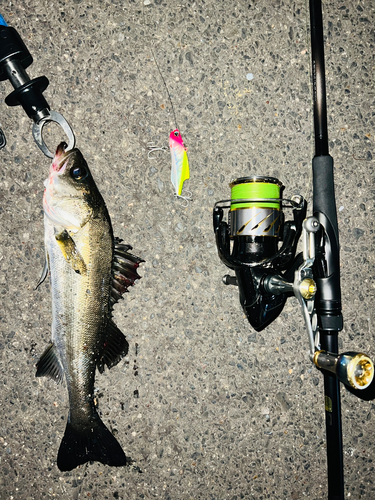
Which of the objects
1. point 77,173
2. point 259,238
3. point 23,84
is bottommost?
point 259,238

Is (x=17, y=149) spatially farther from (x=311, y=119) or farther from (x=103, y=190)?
(x=311, y=119)

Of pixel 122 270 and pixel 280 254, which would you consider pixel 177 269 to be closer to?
pixel 122 270

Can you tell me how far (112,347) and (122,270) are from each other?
1.34 ft

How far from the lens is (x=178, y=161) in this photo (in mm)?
1975

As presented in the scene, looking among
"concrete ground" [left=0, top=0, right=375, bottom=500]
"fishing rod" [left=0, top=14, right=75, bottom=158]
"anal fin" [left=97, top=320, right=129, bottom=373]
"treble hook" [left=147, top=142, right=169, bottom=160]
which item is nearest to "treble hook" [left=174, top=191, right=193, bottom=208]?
"concrete ground" [left=0, top=0, right=375, bottom=500]

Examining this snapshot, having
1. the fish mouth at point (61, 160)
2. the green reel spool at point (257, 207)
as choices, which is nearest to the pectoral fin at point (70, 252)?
the fish mouth at point (61, 160)

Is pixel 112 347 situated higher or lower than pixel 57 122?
lower

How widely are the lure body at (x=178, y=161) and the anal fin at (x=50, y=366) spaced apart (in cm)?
106

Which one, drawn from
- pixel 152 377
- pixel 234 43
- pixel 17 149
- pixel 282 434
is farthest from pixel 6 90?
pixel 282 434

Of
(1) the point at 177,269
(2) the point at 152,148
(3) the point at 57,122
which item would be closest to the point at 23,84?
(3) the point at 57,122

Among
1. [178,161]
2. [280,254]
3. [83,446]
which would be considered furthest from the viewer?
[178,161]

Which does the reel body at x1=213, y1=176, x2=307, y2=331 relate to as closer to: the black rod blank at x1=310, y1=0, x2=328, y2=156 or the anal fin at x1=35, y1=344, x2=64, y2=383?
the black rod blank at x1=310, y1=0, x2=328, y2=156

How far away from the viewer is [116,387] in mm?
2008

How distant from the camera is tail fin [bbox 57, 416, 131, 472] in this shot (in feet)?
5.98
